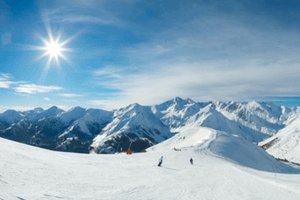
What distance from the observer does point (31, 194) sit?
17062mm

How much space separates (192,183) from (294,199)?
8210mm

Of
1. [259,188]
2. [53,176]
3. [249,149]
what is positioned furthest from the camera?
[249,149]

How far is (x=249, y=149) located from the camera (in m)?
88.1

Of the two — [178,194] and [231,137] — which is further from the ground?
[231,137]

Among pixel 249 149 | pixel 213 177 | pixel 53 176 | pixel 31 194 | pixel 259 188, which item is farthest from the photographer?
pixel 249 149

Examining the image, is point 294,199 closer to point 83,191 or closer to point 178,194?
point 178,194

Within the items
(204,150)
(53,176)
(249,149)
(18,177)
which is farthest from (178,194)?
(249,149)

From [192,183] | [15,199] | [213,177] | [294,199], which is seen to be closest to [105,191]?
[15,199]

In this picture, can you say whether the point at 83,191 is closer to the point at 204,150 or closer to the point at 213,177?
the point at 213,177

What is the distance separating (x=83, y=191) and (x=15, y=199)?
4.82m

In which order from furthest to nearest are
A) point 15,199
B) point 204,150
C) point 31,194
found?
point 204,150 → point 31,194 → point 15,199

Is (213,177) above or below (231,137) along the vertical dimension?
below

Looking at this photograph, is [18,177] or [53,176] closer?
[18,177]

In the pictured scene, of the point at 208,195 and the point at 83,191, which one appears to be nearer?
the point at 83,191
